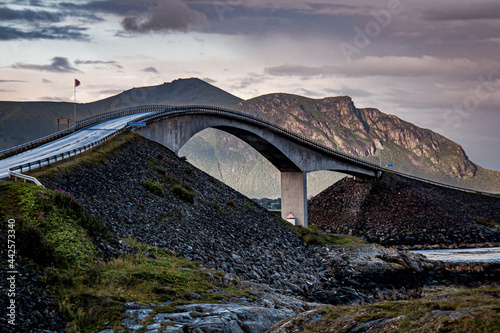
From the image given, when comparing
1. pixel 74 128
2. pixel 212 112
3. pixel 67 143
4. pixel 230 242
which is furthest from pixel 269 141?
pixel 230 242

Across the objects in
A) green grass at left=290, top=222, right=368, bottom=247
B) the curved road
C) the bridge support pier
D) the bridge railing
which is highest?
the bridge railing

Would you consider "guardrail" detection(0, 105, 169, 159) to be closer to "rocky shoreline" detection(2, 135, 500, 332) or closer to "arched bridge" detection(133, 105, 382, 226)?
"arched bridge" detection(133, 105, 382, 226)

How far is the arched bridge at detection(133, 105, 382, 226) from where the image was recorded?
61500 mm

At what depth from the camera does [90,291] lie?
60.4ft

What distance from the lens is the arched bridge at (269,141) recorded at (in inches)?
2421

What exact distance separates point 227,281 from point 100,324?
889 cm

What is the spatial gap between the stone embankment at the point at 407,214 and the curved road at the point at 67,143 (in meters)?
47.0

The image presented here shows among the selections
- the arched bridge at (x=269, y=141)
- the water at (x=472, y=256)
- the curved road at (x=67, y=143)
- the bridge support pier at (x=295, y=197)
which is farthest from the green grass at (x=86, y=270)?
the bridge support pier at (x=295, y=197)

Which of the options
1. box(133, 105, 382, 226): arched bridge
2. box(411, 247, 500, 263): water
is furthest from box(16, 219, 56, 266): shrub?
box(411, 247, 500, 263): water

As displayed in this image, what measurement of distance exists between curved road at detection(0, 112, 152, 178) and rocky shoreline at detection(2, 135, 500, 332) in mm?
4597

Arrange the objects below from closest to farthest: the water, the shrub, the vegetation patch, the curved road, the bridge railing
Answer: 1. the shrub
2. the vegetation patch
3. the curved road
4. the water
5. the bridge railing

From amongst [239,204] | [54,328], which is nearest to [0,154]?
[239,204]

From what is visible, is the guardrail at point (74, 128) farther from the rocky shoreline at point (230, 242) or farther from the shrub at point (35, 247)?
the shrub at point (35, 247)

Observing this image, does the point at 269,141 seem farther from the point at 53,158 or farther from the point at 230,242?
the point at 53,158
